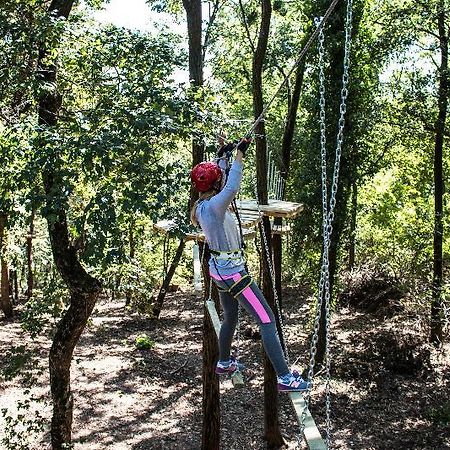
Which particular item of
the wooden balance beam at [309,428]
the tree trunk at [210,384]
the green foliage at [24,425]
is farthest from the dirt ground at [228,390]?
the wooden balance beam at [309,428]

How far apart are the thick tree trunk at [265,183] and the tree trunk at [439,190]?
12.5 ft

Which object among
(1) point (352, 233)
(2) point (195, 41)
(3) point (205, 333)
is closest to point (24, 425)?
(3) point (205, 333)

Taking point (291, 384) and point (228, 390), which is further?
point (228, 390)

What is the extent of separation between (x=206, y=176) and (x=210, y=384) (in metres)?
4.98

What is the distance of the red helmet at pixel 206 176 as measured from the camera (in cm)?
354

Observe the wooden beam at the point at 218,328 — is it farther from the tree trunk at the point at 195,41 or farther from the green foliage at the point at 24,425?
the green foliage at the point at 24,425

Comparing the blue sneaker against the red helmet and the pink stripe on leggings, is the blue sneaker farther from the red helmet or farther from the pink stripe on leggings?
the red helmet

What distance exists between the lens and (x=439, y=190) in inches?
455

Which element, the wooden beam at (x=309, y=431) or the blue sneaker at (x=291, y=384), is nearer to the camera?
the wooden beam at (x=309, y=431)

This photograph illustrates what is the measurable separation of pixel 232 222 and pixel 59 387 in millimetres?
4732

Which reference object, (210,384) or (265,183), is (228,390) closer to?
(210,384)

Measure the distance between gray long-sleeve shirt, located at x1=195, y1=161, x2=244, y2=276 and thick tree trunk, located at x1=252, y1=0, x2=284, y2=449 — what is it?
372 cm

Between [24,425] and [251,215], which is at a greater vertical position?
[251,215]

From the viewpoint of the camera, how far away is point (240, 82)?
1472cm
